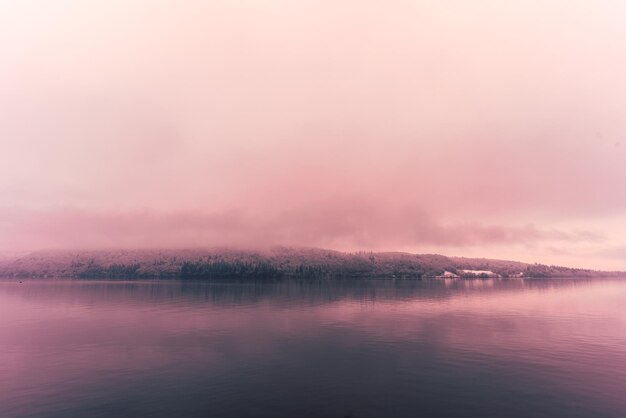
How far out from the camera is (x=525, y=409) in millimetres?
31141

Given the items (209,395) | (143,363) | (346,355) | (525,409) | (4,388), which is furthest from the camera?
(346,355)

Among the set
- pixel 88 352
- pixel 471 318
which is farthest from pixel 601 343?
pixel 88 352

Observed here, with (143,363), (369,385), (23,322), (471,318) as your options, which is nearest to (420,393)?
(369,385)

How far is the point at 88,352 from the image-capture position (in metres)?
51.6

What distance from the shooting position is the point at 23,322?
81312 mm

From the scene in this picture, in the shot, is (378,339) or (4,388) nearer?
(4,388)

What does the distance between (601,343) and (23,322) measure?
391 feet

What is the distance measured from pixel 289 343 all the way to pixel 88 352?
30.0 m

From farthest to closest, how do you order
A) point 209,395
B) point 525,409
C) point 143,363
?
point 143,363, point 209,395, point 525,409

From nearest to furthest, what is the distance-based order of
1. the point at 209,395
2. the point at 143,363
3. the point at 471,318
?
1. the point at 209,395
2. the point at 143,363
3. the point at 471,318

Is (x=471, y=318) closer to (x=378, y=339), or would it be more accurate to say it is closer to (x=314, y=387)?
(x=378, y=339)

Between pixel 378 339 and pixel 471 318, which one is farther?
pixel 471 318

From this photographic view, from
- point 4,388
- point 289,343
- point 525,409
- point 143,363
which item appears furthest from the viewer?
point 289,343

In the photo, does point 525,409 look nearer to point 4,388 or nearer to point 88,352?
point 4,388
